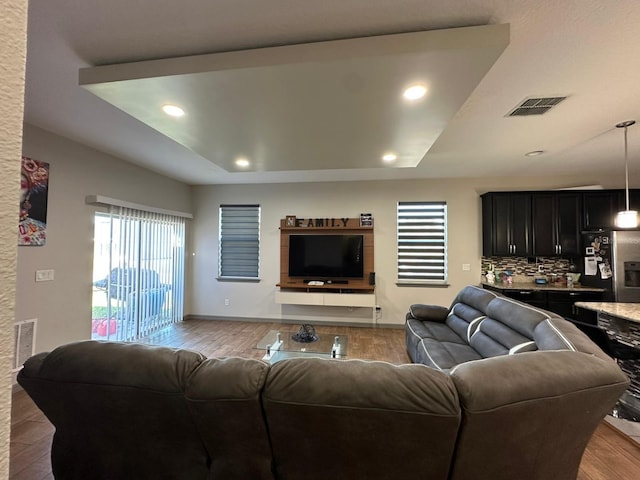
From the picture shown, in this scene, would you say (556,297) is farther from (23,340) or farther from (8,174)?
(23,340)

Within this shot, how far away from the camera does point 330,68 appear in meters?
1.71

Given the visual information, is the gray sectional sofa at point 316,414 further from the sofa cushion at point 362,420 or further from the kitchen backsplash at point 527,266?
the kitchen backsplash at point 527,266

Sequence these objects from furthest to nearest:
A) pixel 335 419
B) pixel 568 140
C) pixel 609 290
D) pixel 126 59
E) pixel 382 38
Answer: pixel 609 290, pixel 568 140, pixel 126 59, pixel 382 38, pixel 335 419

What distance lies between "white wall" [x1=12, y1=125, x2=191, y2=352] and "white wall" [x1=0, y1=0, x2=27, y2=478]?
3.52m

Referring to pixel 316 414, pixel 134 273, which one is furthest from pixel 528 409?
pixel 134 273

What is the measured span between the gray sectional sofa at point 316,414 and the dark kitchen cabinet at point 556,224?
3978 mm

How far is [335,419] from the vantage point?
110 cm

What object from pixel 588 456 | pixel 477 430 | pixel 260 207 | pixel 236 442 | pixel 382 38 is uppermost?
pixel 382 38

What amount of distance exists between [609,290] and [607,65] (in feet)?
11.6

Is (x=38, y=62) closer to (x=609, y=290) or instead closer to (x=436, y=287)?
(x=436, y=287)

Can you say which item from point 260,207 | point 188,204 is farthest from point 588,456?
point 188,204

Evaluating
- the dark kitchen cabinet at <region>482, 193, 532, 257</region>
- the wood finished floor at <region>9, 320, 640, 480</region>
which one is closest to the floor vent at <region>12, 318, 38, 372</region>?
the wood finished floor at <region>9, 320, 640, 480</region>

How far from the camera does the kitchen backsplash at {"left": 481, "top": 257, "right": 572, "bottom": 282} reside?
473cm

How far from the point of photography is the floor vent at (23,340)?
2.83 meters
